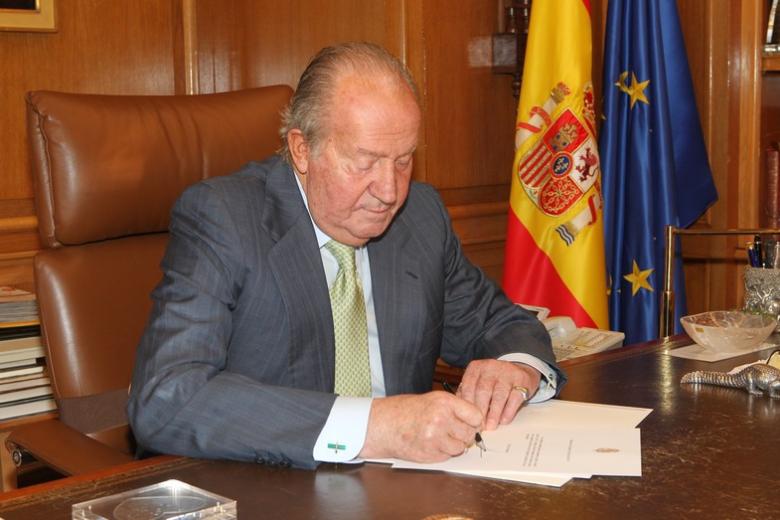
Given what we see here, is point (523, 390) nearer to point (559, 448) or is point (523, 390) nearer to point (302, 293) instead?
point (559, 448)

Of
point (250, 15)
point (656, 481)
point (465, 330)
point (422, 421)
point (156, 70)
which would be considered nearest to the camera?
point (656, 481)

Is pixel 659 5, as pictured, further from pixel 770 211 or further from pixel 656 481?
pixel 656 481

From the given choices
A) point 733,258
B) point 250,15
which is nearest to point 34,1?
point 250,15

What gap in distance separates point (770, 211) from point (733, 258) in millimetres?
222

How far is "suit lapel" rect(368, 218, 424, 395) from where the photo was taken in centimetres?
208

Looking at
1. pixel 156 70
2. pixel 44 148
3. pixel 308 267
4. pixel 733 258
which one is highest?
pixel 156 70

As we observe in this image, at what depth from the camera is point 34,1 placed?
123 inches

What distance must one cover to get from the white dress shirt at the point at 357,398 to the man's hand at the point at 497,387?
31 mm

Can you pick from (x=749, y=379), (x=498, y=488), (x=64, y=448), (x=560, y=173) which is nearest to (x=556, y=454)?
(x=498, y=488)

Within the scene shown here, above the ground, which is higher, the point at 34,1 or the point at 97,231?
the point at 34,1

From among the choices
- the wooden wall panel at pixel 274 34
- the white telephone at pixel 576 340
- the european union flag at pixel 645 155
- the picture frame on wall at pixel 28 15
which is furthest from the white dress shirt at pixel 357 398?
the european union flag at pixel 645 155

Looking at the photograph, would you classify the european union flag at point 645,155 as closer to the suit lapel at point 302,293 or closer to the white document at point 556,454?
the suit lapel at point 302,293

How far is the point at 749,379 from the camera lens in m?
1.89

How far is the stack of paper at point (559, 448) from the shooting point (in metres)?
1.46
